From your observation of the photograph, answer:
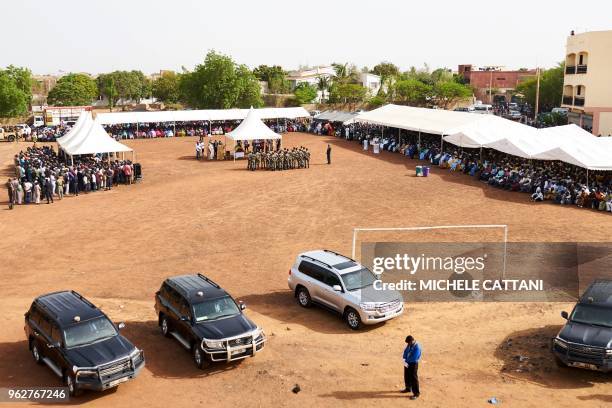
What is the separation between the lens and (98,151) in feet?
116

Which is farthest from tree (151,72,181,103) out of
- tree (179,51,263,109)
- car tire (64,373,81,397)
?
car tire (64,373,81,397)

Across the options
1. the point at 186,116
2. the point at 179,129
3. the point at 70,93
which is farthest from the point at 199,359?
the point at 70,93

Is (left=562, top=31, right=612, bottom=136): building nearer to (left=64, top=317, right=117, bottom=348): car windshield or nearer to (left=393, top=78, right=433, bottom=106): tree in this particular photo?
(left=393, top=78, right=433, bottom=106): tree

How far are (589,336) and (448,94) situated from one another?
87.3 meters

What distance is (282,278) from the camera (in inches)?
715

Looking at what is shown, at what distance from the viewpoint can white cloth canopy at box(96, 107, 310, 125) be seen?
56.6 metres

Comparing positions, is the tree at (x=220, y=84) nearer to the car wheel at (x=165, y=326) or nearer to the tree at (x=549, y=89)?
the tree at (x=549, y=89)

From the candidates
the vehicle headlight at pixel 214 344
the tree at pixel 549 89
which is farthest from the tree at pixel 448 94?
the vehicle headlight at pixel 214 344

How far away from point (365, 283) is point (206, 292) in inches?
158

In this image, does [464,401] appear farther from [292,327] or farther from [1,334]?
[1,334]

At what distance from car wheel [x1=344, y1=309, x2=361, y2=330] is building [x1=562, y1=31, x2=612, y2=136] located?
43.9 meters

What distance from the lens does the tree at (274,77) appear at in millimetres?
116787

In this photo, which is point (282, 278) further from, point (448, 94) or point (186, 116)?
point (448, 94)

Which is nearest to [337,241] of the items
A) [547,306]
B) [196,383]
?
[547,306]
